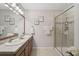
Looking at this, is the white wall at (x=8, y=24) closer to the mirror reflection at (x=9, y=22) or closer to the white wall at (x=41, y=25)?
the mirror reflection at (x=9, y=22)

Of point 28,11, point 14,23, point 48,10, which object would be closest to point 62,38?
point 48,10

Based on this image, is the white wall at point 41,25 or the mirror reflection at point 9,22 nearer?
the mirror reflection at point 9,22

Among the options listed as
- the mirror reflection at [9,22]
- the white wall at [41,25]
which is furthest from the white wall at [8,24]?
the white wall at [41,25]

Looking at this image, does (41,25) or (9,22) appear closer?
(9,22)

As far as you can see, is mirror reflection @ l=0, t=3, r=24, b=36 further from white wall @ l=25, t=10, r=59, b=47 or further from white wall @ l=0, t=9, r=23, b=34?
white wall @ l=25, t=10, r=59, b=47

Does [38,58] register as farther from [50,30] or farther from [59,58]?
[50,30]

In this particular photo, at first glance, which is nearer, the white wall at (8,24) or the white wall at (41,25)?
the white wall at (8,24)

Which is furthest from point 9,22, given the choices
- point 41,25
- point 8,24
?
point 41,25

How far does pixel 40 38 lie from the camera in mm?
2592

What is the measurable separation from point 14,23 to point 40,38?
0.74m

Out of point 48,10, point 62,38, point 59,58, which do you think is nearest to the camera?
point 59,58

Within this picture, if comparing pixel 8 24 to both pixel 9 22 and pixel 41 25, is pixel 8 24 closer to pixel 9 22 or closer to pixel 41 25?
pixel 9 22

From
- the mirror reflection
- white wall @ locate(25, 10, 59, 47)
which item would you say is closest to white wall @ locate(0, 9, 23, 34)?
the mirror reflection

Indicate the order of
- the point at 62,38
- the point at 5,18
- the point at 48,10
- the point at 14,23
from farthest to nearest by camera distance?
the point at 62,38 → the point at 48,10 → the point at 14,23 → the point at 5,18
